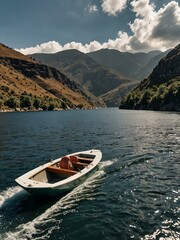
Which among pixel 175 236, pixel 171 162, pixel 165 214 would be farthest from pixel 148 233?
pixel 171 162

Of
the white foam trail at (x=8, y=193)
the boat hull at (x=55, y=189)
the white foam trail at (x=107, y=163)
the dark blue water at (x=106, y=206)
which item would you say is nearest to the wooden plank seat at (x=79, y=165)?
the dark blue water at (x=106, y=206)

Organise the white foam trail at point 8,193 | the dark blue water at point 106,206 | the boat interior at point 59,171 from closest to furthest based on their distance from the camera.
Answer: the dark blue water at point 106,206 < the white foam trail at point 8,193 < the boat interior at point 59,171

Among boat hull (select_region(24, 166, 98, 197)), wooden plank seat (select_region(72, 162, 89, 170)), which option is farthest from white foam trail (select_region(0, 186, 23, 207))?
wooden plank seat (select_region(72, 162, 89, 170))

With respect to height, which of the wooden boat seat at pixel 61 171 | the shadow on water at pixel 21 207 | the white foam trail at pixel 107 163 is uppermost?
the wooden boat seat at pixel 61 171

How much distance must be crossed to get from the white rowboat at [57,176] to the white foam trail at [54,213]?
62 centimetres

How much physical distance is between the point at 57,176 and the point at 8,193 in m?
4.77

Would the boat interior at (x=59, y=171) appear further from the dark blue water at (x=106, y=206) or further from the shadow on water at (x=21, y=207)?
the shadow on water at (x=21, y=207)

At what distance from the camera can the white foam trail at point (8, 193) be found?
20.8 m

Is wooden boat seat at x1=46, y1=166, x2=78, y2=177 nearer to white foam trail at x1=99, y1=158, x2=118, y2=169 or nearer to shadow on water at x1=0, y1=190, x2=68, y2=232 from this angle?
shadow on water at x1=0, y1=190, x2=68, y2=232

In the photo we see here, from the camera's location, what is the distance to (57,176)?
80.6ft

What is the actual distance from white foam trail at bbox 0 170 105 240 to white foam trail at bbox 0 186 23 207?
4.25 m

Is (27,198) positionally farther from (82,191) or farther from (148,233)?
(148,233)

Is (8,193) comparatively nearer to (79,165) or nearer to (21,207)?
(21,207)

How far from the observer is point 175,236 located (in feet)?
49.2
